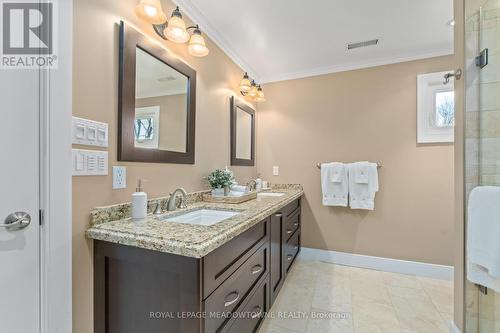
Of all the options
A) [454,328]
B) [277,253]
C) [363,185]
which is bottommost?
[454,328]

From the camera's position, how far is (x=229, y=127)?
96.3 inches

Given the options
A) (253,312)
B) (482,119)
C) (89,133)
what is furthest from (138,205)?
(482,119)

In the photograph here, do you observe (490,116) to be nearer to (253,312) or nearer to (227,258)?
(227,258)

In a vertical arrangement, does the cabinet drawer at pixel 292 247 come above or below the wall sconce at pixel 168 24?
below

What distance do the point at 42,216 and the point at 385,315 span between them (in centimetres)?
231

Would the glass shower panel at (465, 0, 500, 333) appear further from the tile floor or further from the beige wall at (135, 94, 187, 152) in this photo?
the beige wall at (135, 94, 187, 152)

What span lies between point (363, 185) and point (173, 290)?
2343mm

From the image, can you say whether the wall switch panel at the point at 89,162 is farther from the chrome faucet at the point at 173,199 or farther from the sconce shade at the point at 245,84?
the sconce shade at the point at 245,84

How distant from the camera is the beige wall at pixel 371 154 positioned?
2.42m

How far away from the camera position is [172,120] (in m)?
1.61

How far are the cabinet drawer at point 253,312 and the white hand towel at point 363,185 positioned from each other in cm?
155

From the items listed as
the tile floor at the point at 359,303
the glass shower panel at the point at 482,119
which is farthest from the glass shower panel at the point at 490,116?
the tile floor at the point at 359,303

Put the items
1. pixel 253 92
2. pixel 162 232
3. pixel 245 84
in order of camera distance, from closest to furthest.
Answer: pixel 162 232 < pixel 245 84 < pixel 253 92

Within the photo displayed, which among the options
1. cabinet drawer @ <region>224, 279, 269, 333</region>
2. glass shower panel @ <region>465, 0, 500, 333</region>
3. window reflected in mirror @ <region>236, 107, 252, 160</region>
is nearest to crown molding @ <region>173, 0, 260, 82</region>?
window reflected in mirror @ <region>236, 107, 252, 160</region>
